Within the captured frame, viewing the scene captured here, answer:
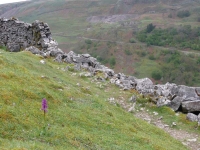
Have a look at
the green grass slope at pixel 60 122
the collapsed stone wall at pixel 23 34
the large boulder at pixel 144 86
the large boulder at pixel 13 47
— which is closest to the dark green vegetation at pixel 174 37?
the collapsed stone wall at pixel 23 34

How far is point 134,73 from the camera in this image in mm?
124188

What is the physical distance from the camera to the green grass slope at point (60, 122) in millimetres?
12156

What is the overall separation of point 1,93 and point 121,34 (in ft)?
559

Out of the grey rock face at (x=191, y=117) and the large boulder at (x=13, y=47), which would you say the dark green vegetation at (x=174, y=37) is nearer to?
the large boulder at (x=13, y=47)

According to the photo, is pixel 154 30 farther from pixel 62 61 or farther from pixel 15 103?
pixel 15 103

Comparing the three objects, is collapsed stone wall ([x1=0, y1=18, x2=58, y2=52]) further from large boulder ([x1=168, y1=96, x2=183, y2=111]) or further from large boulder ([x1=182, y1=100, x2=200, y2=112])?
large boulder ([x1=182, y1=100, x2=200, y2=112])

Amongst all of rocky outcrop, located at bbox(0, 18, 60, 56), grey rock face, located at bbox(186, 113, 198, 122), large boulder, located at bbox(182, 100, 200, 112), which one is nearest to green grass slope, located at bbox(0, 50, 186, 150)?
grey rock face, located at bbox(186, 113, 198, 122)

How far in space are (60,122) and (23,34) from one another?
93.5 ft

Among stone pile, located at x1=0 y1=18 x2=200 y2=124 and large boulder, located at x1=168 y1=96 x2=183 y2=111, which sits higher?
stone pile, located at x1=0 y1=18 x2=200 y2=124

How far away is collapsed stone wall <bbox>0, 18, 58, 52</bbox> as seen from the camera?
39.9 meters

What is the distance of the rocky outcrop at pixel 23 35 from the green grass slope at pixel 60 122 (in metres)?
18.8

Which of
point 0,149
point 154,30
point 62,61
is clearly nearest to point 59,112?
point 0,149

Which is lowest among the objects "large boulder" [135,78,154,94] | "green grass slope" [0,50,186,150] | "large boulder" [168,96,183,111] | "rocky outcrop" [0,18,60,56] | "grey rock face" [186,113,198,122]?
"grey rock face" [186,113,198,122]

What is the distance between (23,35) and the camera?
40312 millimetres
